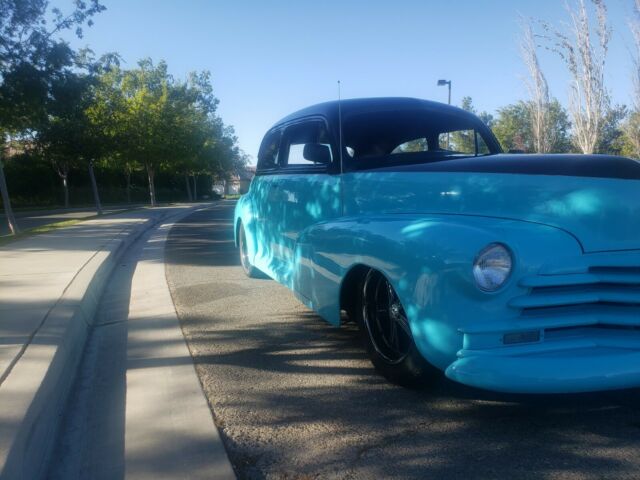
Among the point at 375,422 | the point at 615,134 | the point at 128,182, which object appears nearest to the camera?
the point at 375,422

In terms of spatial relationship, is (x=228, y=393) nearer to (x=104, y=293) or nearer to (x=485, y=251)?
(x=485, y=251)

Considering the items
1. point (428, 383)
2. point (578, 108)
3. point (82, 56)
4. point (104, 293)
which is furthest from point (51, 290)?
point (578, 108)

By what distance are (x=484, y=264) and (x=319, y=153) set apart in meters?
2.05

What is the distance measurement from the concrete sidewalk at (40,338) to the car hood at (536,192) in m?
2.23

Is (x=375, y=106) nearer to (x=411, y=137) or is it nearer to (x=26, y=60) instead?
(x=411, y=137)

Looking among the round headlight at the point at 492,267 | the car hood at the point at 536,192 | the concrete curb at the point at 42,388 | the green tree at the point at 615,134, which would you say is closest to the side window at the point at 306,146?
the car hood at the point at 536,192

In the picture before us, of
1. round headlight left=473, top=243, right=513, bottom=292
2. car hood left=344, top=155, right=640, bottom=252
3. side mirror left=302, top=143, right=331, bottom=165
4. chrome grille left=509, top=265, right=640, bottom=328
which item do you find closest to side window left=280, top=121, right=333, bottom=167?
side mirror left=302, top=143, right=331, bottom=165

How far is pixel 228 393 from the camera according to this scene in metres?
3.44

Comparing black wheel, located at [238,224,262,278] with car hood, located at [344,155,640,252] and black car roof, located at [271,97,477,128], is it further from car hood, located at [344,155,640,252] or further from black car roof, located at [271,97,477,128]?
car hood, located at [344,155,640,252]

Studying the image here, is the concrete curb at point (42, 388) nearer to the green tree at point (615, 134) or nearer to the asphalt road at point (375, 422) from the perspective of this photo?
the asphalt road at point (375, 422)

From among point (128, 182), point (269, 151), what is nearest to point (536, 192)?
point (269, 151)

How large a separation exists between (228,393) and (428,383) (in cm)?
119

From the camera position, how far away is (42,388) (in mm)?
3152

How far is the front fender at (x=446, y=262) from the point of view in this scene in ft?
8.46
